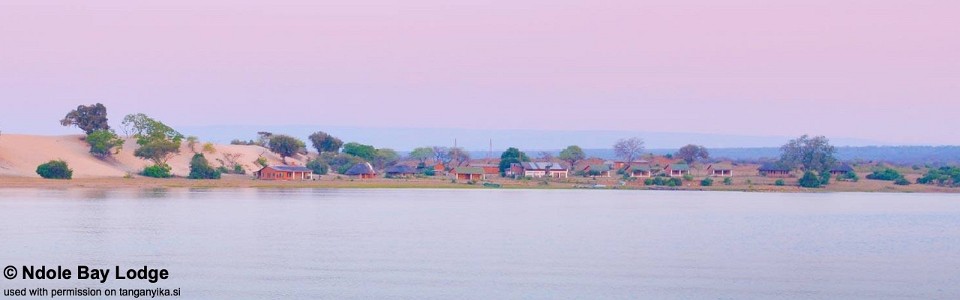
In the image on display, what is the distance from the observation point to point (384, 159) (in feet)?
483

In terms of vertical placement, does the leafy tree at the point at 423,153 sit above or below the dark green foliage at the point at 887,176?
above

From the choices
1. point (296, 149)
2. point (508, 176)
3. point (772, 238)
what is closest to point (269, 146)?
point (296, 149)

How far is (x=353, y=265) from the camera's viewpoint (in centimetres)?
3253

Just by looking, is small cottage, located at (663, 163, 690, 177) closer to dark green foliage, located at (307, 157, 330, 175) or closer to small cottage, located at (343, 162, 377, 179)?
small cottage, located at (343, 162, 377, 179)

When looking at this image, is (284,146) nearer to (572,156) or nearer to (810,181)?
(572,156)

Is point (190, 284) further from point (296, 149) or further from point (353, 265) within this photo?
point (296, 149)

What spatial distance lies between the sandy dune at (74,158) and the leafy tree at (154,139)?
1.47 metres

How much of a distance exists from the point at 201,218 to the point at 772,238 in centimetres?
2460

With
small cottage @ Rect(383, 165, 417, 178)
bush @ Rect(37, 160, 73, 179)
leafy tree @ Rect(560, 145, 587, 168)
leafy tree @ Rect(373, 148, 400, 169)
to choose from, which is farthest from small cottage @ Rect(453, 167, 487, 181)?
bush @ Rect(37, 160, 73, 179)

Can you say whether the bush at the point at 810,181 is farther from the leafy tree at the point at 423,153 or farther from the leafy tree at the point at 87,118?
the leafy tree at the point at 423,153

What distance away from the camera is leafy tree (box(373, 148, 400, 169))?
141 metres

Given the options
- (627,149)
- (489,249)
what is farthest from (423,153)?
(489,249)

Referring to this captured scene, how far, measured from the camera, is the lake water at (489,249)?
28.6m

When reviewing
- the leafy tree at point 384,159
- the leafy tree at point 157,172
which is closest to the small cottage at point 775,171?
the leafy tree at point 384,159
